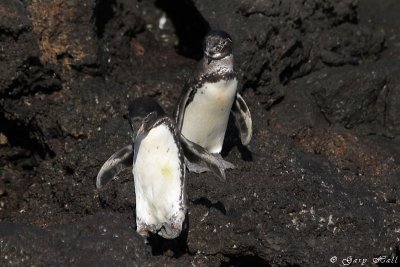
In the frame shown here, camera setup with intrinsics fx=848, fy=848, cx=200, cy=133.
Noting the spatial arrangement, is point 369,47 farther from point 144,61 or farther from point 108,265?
point 108,265

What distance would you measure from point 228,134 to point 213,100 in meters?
0.82

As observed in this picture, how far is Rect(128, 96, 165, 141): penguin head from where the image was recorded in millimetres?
5914

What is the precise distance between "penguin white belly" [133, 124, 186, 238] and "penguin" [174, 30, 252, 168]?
0.89m

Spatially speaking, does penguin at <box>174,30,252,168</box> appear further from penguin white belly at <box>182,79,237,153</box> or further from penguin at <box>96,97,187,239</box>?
penguin at <box>96,97,187,239</box>

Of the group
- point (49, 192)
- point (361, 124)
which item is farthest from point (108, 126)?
point (361, 124)

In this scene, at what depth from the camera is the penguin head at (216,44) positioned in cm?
711

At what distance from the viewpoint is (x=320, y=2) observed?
30.0ft

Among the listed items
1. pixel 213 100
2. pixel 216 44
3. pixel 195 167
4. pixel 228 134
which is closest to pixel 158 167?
pixel 195 167

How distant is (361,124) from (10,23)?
12.4 feet

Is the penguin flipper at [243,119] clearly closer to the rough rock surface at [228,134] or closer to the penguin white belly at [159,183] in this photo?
the rough rock surface at [228,134]

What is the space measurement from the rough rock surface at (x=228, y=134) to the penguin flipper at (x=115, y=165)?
0.27m

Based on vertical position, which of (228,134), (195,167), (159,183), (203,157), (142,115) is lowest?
(228,134)

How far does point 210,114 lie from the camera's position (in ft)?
23.9

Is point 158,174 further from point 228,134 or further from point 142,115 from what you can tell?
point 228,134
